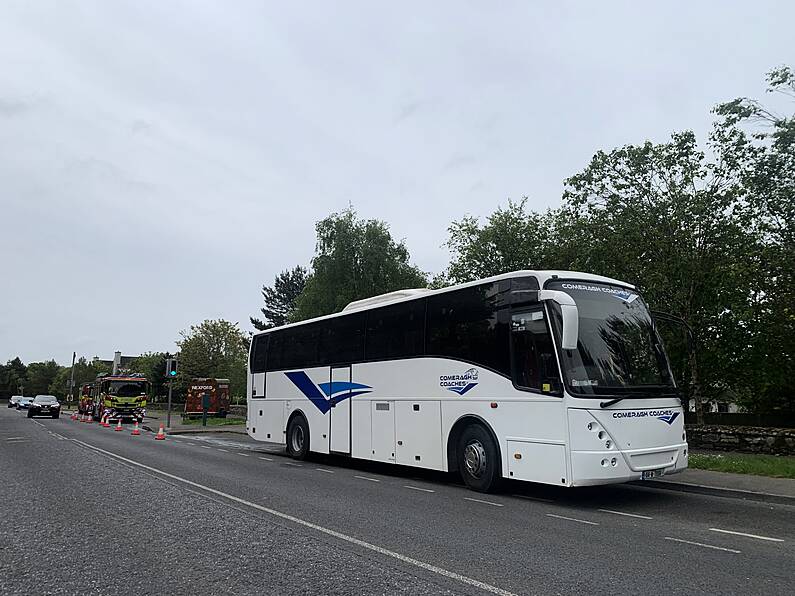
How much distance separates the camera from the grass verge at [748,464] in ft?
39.0

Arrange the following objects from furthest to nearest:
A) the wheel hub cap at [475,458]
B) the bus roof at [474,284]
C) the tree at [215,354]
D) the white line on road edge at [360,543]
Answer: the tree at [215,354], the wheel hub cap at [475,458], the bus roof at [474,284], the white line on road edge at [360,543]

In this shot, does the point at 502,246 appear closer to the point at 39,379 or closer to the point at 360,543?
the point at 360,543

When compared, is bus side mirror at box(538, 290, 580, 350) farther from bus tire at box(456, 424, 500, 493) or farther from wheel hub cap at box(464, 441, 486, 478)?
wheel hub cap at box(464, 441, 486, 478)

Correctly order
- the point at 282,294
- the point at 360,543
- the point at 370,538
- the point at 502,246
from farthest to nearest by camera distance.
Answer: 1. the point at 282,294
2. the point at 502,246
3. the point at 370,538
4. the point at 360,543

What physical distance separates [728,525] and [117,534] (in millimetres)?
7293

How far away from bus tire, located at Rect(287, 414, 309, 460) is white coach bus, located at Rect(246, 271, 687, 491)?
1.76 meters

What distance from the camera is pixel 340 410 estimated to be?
14828 mm

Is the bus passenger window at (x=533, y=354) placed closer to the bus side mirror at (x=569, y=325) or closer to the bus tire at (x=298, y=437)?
the bus side mirror at (x=569, y=325)

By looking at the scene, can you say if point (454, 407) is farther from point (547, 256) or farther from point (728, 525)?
point (547, 256)

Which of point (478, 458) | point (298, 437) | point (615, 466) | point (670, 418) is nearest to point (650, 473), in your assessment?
point (615, 466)

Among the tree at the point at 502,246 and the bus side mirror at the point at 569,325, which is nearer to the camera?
the bus side mirror at the point at 569,325

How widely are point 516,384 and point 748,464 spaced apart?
19.6 feet

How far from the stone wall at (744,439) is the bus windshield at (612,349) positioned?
6345 mm

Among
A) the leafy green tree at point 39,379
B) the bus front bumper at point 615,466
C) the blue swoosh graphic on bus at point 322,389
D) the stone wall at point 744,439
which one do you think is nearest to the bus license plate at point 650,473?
the bus front bumper at point 615,466
